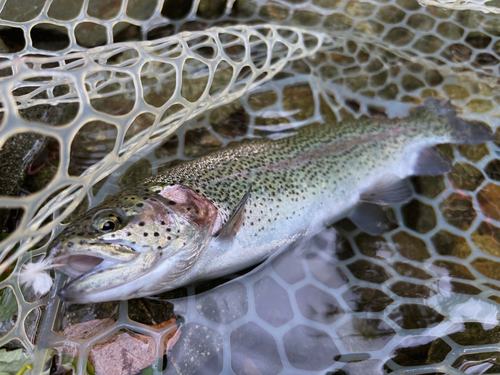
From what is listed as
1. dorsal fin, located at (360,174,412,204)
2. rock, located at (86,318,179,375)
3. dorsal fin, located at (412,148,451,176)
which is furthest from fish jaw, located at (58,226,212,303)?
dorsal fin, located at (412,148,451,176)

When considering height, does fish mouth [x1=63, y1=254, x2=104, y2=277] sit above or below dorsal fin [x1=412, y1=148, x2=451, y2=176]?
below

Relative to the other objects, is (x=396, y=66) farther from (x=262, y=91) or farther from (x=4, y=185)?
(x=4, y=185)

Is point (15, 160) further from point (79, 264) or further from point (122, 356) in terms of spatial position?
point (122, 356)

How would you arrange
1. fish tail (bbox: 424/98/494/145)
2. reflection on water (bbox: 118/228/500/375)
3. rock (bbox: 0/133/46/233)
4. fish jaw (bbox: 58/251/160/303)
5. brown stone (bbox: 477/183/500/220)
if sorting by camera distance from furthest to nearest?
fish tail (bbox: 424/98/494/145) < brown stone (bbox: 477/183/500/220) < rock (bbox: 0/133/46/233) < reflection on water (bbox: 118/228/500/375) < fish jaw (bbox: 58/251/160/303)

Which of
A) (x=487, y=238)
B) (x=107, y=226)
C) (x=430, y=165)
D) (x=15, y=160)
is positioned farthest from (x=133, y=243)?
(x=487, y=238)

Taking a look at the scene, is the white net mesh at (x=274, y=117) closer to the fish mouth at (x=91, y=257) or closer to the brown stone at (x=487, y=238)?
the brown stone at (x=487, y=238)

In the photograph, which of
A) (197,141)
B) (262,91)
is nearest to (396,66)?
(262,91)

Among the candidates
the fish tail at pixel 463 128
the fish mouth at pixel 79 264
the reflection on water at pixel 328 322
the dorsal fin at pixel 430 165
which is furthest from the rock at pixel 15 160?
the fish tail at pixel 463 128

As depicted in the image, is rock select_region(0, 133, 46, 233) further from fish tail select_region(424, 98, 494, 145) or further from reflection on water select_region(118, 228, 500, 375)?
fish tail select_region(424, 98, 494, 145)

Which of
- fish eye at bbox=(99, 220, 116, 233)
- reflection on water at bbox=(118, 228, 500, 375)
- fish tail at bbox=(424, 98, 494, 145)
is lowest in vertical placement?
reflection on water at bbox=(118, 228, 500, 375)
